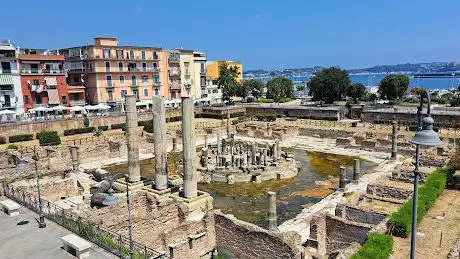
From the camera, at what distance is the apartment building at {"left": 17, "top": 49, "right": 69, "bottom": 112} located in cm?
5309

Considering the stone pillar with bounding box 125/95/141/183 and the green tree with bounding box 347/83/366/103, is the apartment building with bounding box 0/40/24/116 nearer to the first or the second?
the stone pillar with bounding box 125/95/141/183

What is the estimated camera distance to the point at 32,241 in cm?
1547

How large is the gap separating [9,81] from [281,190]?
133 ft

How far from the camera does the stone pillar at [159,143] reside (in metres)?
22.5

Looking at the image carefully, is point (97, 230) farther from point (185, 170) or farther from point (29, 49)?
point (29, 49)

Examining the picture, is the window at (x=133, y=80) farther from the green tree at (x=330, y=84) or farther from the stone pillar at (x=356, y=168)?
the stone pillar at (x=356, y=168)

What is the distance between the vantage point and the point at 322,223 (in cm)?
1948

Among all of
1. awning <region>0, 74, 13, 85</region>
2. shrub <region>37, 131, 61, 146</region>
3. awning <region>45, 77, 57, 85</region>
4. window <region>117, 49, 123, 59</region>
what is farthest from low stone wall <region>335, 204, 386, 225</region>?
window <region>117, 49, 123, 59</region>

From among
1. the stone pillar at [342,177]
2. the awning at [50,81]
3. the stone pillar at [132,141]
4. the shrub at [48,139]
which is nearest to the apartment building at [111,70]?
the awning at [50,81]

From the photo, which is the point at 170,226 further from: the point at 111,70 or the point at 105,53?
the point at 105,53

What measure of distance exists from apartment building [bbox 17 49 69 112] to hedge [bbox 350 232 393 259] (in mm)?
50736

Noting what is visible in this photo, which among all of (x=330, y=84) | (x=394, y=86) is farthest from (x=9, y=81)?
(x=394, y=86)

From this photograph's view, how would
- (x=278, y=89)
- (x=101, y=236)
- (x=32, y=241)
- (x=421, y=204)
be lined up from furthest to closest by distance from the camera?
(x=278, y=89), (x=421, y=204), (x=32, y=241), (x=101, y=236)

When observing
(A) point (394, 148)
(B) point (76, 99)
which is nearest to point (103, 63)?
(B) point (76, 99)
